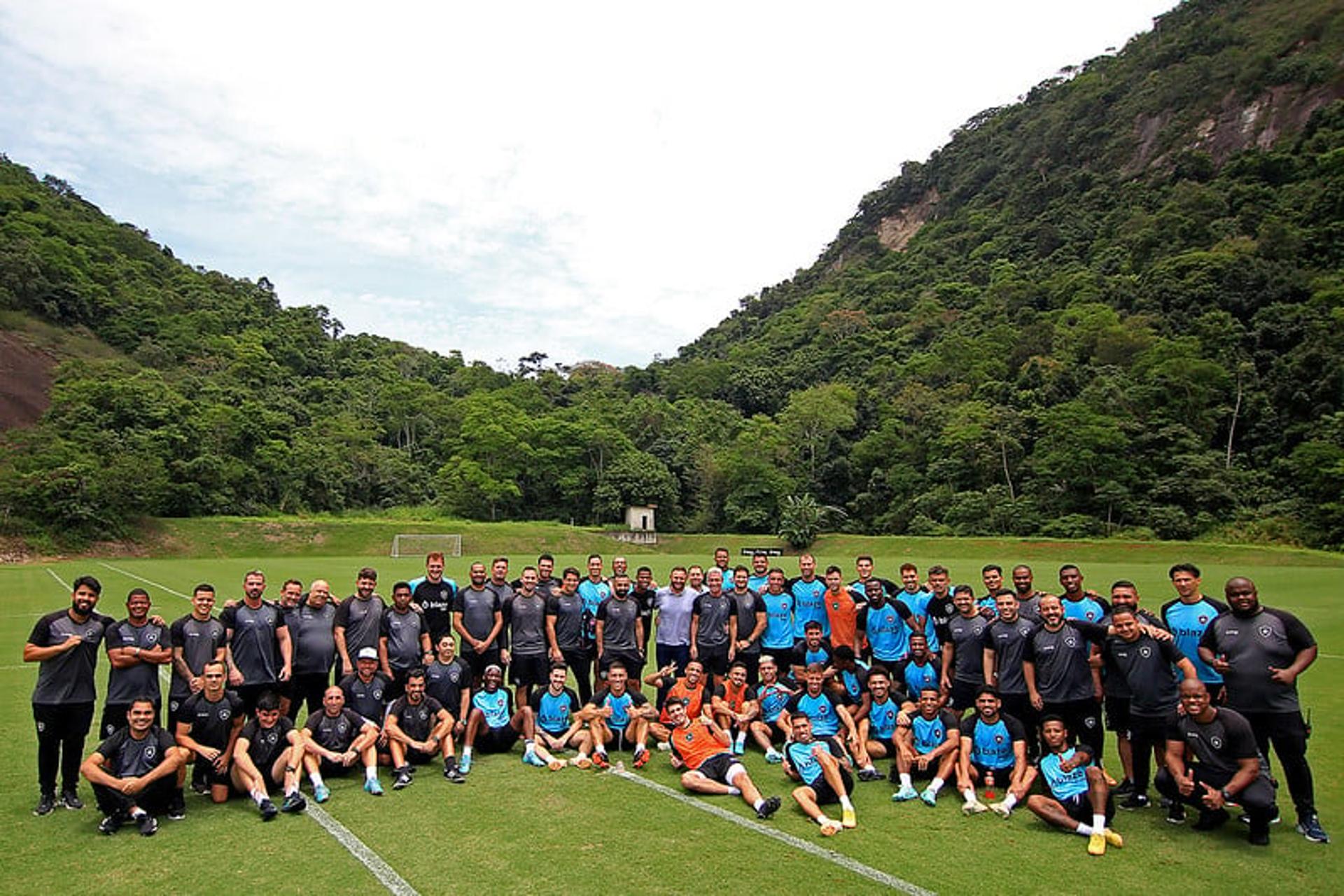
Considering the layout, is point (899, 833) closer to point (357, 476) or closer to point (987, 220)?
point (357, 476)

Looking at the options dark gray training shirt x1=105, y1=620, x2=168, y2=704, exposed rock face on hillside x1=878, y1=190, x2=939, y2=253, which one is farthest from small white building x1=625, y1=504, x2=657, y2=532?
exposed rock face on hillside x1=878, y1=190, x2=939, y2=253

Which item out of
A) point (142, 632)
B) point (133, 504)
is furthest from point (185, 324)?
point (142, 632)

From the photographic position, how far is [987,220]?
111 m

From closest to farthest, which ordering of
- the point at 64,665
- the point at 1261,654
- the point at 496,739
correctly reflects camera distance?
the point at 1261,654, the point at 64,665, the point at 496,739

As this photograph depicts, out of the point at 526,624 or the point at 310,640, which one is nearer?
the point at 310,640

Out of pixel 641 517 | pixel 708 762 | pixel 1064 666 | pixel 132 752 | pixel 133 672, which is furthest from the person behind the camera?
pixel 641 517

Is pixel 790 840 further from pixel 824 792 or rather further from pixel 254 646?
pixel 254 646

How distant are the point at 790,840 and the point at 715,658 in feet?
11.7

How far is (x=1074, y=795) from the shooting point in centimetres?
655

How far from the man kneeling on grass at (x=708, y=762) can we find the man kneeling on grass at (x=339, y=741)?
2.84 meters

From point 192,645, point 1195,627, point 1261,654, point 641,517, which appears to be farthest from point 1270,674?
point 641,517

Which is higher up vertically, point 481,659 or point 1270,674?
point 1270,674

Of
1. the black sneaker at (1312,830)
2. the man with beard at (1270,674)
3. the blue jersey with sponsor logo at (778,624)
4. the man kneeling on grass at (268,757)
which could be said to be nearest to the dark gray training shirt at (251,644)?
the man kneeling on grass at (268,757)

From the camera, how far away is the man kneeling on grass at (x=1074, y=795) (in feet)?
20.6
